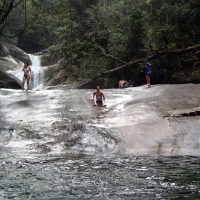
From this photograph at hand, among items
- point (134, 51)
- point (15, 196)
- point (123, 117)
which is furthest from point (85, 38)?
point (15, 196)

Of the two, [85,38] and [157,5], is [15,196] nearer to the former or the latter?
[157,5]

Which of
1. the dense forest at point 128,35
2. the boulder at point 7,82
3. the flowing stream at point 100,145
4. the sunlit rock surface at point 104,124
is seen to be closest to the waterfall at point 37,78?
the dense forest at point 128,35

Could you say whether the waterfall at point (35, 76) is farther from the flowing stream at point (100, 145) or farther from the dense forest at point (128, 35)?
the flowing stream at point (100, 145)

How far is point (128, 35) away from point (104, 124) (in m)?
12.5

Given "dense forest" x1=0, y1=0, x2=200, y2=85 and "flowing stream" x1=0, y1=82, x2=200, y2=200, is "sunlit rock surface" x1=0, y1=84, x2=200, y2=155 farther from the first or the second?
"dense forest" x1=0, y1=0, x2=200, y2=85

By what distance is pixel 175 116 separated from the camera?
12.2m

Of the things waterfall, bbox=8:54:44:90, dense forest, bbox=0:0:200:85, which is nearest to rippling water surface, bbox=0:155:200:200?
dense forest, bbox=0:0:200:85

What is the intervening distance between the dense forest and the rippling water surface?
8.68 m

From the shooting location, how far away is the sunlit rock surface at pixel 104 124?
10.9 m

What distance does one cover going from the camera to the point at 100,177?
24.5ft

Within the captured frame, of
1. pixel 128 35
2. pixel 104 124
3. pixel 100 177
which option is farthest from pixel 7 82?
pixel 100 177

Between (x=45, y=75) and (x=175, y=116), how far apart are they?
21584 millimetres

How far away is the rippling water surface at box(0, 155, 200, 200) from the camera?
6246mm

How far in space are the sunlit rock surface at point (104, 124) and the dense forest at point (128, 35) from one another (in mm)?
3865
